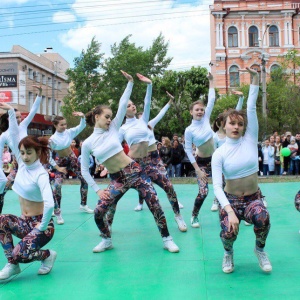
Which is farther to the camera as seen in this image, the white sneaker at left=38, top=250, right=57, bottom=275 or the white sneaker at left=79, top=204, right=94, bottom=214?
the white sneaker at left=79, top=204, right=94, bottom=214

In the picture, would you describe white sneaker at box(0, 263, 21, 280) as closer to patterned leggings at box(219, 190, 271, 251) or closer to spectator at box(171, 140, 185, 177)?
patterned leggings at box(219, 190, 271, 251)

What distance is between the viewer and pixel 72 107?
106 feet

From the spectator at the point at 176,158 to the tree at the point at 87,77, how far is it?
17.8 metres

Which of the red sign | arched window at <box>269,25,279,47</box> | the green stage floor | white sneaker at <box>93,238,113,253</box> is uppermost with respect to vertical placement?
arched window at <box>269,25,279,47</box>

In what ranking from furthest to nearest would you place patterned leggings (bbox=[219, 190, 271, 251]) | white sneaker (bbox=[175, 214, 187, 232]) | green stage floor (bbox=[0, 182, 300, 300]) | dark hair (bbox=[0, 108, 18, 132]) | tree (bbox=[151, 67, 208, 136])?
tree (bbox=[151, 67, 208, 136]) < white sneaker (bbox=[175, 214, 187, 232]) < dark hair (bbox=[0, 108, 18, 132]) < patterned leggings (bbox=[219, 190, 271, 251]) < green stage floor (bbox=[0, 182, 300, 300])

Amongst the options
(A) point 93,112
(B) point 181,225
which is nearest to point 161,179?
(B) point 181,225

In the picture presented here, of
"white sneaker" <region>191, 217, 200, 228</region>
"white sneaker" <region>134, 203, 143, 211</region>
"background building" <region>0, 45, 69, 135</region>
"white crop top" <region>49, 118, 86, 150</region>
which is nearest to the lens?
"white sneaker" <region>191, 217, 200, 228</region>

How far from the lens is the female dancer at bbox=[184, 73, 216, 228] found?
6211 mm

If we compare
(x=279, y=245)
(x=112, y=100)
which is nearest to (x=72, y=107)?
(x=112, y=100)

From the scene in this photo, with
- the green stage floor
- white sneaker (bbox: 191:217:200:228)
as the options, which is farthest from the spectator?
white sneaker (bbox: 191:217:200:228)

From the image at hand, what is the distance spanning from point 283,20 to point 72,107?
2340cm

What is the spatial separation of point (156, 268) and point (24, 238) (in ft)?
4.36

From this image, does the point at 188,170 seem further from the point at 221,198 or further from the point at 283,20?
the point at 283,20

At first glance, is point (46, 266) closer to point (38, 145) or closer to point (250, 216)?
point (38, 145)
